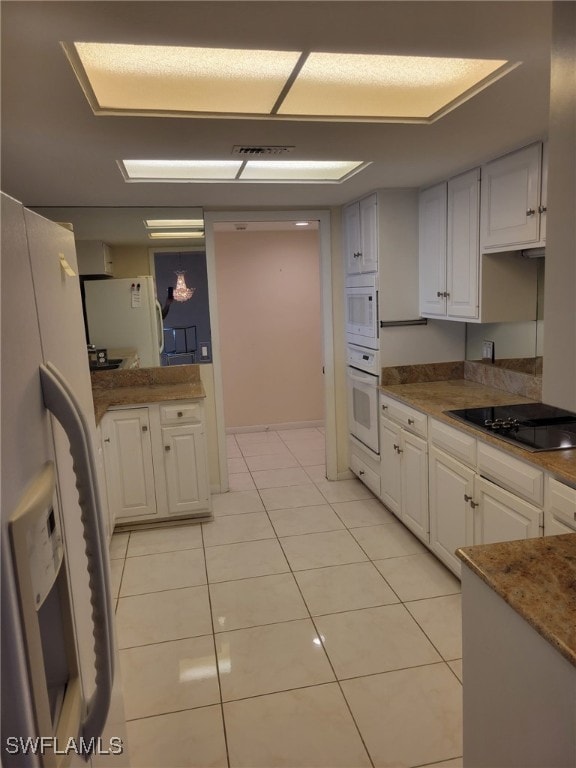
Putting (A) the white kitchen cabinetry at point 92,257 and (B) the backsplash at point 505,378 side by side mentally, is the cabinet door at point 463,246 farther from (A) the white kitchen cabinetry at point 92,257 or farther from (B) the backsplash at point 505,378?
(A) the white kitchen cabinetry at point 92,257

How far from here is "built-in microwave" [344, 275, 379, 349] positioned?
379cm

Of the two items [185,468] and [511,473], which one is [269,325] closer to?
[185,468]

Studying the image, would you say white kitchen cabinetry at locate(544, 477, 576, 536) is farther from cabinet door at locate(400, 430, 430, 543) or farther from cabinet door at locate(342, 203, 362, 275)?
cabinet door at locate(342, 203, 362, 275)

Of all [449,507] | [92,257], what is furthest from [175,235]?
[449,507]

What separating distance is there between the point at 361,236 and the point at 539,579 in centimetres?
303

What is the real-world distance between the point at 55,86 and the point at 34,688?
5.34ft

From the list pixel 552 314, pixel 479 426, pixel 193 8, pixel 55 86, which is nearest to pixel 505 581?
pixel 552 314

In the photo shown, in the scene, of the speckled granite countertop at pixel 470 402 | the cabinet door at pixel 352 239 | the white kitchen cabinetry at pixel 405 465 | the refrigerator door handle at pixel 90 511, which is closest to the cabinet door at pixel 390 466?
the white kitchen cabinetry at pixel 405 465

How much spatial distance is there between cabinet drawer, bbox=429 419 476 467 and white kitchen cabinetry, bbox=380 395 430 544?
122mm

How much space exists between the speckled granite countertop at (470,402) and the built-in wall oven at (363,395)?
17 centimetres

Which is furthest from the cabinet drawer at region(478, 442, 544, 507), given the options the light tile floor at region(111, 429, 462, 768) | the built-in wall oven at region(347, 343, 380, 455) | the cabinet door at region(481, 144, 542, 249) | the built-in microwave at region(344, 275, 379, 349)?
the built-in microwave at region(344, 275, 379, 349)

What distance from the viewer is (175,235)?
159 inches

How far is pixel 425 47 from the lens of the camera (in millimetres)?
1493

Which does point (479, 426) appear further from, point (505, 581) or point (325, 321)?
point (325, 321)
